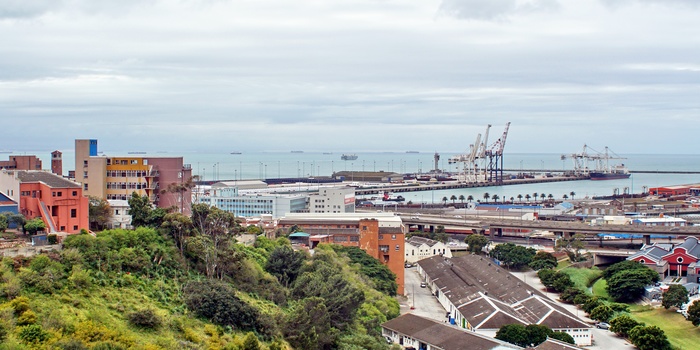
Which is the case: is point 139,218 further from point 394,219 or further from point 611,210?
point 611,210

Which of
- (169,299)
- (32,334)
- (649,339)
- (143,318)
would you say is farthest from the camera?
(649,339)

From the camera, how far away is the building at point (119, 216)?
15.2 metres

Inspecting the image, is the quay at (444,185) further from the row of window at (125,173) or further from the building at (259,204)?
the row of window at (125,173)

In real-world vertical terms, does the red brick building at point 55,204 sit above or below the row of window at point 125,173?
below

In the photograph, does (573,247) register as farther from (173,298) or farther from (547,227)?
(173,298)

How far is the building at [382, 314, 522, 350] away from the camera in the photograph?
1537 centimetres

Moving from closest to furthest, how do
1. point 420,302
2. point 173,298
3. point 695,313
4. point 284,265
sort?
point 173,298
point 284,265
point 695,313
point 420,302

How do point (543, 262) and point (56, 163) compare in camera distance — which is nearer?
point (56, 163)

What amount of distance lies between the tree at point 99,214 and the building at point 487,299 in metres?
8.57

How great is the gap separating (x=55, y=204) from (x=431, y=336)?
26.7 ft

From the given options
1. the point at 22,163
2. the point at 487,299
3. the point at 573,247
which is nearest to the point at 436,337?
the point at 487,299

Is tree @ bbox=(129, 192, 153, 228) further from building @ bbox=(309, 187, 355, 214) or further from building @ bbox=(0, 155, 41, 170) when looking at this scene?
building @ bbox=(309, 187, 355, 214)

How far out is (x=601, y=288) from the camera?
25.6 m

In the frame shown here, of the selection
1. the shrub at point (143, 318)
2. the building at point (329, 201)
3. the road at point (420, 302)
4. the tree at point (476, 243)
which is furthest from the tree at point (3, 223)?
the building at point (329, 201)
